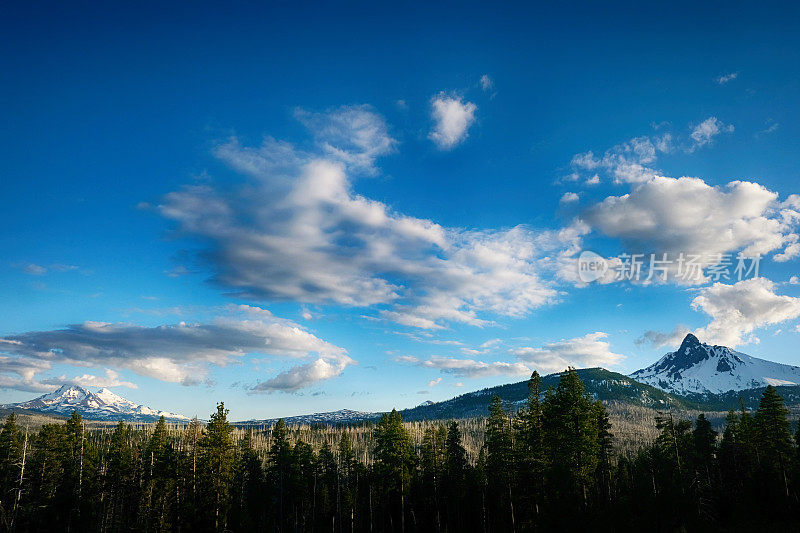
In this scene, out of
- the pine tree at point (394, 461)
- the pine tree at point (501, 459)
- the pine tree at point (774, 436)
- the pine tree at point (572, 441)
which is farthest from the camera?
the pine tree at point (394, 461)

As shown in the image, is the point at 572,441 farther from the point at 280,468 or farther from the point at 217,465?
the point at 280,468

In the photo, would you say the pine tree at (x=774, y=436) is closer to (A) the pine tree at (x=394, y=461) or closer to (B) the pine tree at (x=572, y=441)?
(B) the pine tree at (x=572, y=441)

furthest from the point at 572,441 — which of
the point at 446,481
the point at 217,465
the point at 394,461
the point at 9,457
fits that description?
the point at 9,457

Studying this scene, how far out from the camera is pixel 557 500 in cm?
3694

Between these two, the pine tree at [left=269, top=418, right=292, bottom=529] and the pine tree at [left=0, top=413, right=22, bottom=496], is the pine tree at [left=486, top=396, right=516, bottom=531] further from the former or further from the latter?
the pine tree at [left=0, top=413, right=22, bottom=496]

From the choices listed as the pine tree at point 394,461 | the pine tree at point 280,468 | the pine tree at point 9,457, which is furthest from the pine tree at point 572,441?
the pine tree at point 9,457

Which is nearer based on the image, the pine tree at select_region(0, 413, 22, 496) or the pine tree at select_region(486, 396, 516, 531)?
the pine tree at select_region(486, 396, 516, 531)

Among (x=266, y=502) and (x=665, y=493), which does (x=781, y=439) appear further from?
(x=266, y=502)

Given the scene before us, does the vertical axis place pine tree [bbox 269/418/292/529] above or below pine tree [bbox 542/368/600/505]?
below

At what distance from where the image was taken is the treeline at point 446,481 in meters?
38.2

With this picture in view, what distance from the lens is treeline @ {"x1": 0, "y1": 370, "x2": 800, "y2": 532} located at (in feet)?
125

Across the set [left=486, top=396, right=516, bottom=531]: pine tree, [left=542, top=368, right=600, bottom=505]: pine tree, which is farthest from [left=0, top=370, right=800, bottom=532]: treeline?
[left=486, top=396, right=516, bottom=531]: pine tree

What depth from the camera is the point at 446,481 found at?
57844mm

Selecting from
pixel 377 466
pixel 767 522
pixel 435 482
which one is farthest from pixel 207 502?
pixel 767 522
